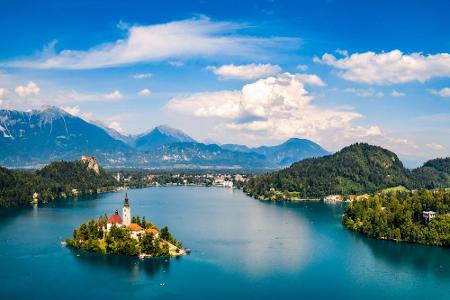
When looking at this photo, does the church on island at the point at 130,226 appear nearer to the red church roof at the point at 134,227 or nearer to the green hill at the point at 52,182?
the red church roof at the point at 134,227

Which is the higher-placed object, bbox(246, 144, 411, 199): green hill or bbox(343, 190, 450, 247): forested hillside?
bbox(246, 144, 411, 199): green hill

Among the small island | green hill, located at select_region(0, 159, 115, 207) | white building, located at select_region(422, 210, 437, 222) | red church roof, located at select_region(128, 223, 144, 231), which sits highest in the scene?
green hill, located at select_region(0, 159, 115, 207)

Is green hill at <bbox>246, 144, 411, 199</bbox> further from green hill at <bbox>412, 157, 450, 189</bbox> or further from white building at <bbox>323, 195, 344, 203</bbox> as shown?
green hill at <bbox>412, 157, 450, 189</bbox>

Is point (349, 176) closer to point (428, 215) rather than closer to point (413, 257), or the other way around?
point (428, 215)

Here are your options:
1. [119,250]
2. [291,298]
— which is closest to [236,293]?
[291,298]

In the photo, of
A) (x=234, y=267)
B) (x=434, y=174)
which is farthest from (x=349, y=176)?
(x=234, y=267)

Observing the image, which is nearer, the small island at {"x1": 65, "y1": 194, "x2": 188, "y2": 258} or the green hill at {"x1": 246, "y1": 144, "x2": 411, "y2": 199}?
the small island at {"x1": 65, "y1": 194, "x2": 188, "y2": 258}

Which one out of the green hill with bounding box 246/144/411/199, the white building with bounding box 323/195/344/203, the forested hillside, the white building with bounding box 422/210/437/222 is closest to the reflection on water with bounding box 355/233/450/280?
the forested hillside
